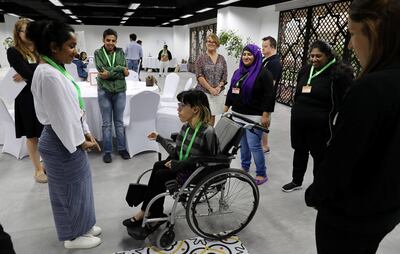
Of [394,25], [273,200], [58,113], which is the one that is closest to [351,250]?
[394,25]

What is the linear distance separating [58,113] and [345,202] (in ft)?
4.47

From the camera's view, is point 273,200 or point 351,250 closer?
point 351,250

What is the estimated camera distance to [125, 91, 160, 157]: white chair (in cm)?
311

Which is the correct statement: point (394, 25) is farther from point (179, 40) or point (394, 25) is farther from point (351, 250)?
point (179, 40)

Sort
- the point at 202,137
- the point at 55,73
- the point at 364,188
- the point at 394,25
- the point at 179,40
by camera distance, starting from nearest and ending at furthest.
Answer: the point at 394,25
the point at 364,188
the point at 55,73
the point at 202,137
the point at 179,40

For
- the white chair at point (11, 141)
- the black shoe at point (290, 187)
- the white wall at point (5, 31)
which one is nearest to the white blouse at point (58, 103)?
the black shoe at point (290, 187)

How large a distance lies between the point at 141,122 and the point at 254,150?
1408mm

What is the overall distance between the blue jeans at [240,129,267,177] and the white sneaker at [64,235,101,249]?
1535 mm

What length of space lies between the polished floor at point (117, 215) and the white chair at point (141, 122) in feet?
0.76

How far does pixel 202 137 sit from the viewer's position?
5.90 ft

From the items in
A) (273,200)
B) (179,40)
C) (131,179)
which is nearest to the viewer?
(273,200)

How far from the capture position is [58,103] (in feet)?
4.72

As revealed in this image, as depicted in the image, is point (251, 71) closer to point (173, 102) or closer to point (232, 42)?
point (173, 102)

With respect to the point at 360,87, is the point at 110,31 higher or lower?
→ higher
